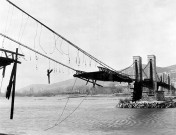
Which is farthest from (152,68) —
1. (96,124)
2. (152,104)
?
(96,124)

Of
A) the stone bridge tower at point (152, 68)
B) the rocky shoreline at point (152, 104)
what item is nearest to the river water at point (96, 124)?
the stone bridge tower at point (152, 68)

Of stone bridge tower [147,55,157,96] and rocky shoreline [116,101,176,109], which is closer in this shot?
stone bridge tower [147,55,157,96]

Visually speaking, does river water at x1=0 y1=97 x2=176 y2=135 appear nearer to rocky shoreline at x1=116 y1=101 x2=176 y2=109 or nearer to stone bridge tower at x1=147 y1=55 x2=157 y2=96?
stone bridge tower at x1=147 y1=55 x2=157 y2=96

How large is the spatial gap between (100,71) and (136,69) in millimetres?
25012

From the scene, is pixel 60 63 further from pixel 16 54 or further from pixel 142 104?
pixel 142 104

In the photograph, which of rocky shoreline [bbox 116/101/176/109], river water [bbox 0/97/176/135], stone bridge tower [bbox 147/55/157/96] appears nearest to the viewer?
river water [bbox 0/97/176/135]

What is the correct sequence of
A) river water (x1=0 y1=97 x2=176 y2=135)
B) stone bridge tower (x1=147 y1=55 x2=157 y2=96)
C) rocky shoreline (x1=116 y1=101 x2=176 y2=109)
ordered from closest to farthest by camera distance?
river water (x1=0 y1=97 x2=176 y2=135), stone bridge tower (x1=147 y1=55 x2=157 y2=96), rocky shoreline (x1=116 y1=101 x2=176 y2=109)

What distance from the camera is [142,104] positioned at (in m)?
61.6

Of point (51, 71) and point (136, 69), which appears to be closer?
point (51, 71)

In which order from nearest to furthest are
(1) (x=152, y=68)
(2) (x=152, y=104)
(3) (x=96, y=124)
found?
(3) (x=96, y=124) → (1) (x=152, y=68) → (2) (x=152, y=104)

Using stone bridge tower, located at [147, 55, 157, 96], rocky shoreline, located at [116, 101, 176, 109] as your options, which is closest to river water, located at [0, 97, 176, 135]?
stone bridge tower, located at [147, 55, 157, 96]

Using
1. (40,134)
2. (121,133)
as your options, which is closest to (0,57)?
(40,134)

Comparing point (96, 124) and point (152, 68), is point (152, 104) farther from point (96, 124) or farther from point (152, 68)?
point (96, 124)

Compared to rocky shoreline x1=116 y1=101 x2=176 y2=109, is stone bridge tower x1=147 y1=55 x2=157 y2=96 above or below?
above
